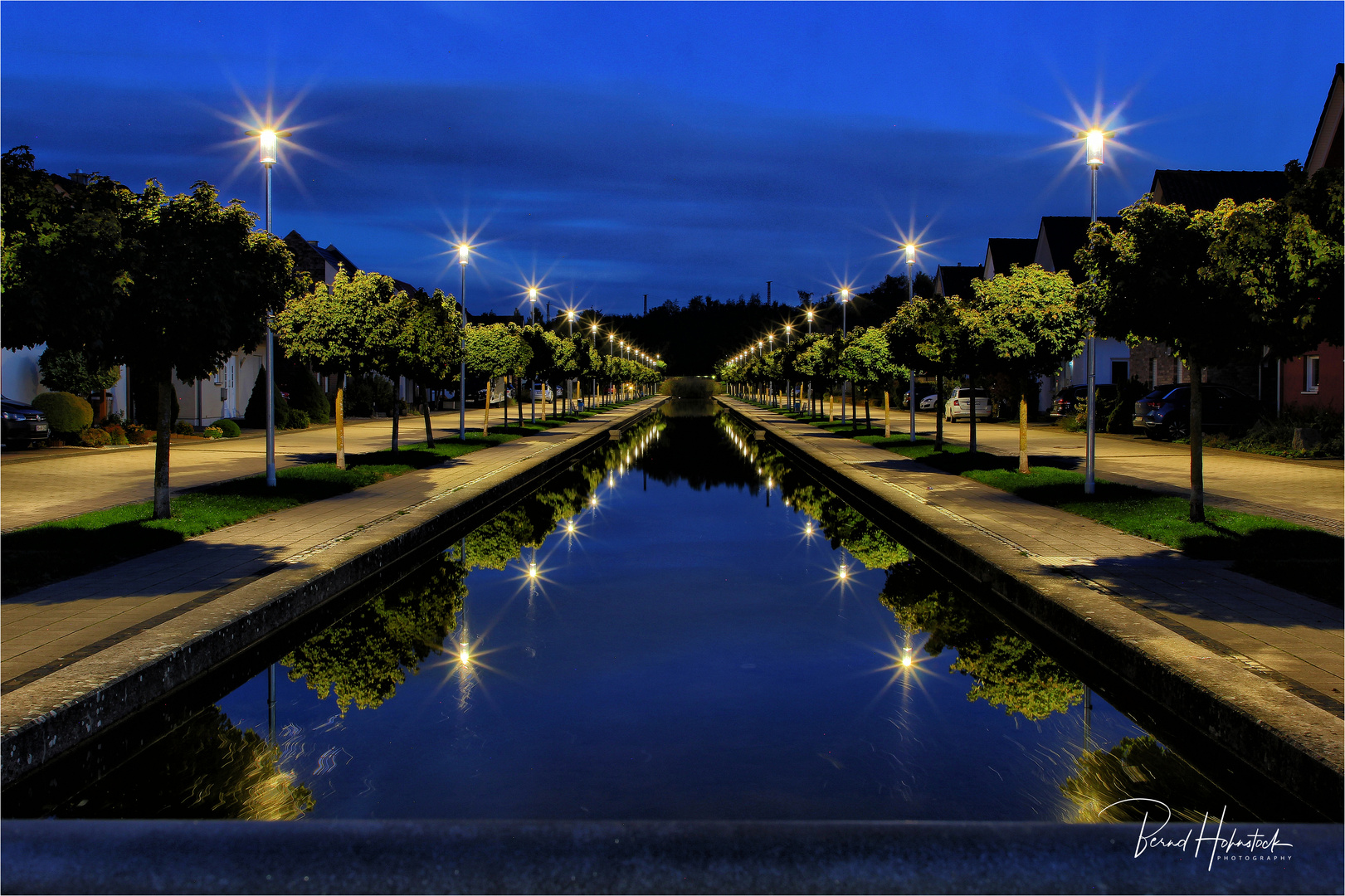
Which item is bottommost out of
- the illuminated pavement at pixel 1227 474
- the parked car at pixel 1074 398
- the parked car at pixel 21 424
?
the illuminated pavement at pixel 1227 474

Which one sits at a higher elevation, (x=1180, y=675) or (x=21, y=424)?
(x=21, y=424)

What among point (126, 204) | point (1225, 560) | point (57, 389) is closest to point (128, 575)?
point (126, 204)

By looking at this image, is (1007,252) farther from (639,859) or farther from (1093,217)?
(639,859)

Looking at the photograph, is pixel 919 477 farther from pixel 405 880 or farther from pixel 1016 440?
pixel 405 880

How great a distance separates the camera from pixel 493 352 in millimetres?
32500

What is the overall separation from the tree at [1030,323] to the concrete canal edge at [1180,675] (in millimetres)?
7538

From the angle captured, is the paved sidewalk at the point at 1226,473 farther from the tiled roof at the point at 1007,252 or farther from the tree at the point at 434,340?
the tiled roof at the point at 1007,252

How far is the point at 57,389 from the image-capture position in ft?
90.2

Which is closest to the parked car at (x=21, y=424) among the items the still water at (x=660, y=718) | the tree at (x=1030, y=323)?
the still water at (x=660, y=718)

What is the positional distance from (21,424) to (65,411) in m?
2.04

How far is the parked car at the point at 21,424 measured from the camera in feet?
78.3

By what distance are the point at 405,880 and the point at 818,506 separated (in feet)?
46.3

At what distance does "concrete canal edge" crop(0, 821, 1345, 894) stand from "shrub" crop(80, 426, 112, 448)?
2582 cm

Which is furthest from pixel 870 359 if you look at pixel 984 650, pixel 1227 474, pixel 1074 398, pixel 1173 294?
pixel 984 650
